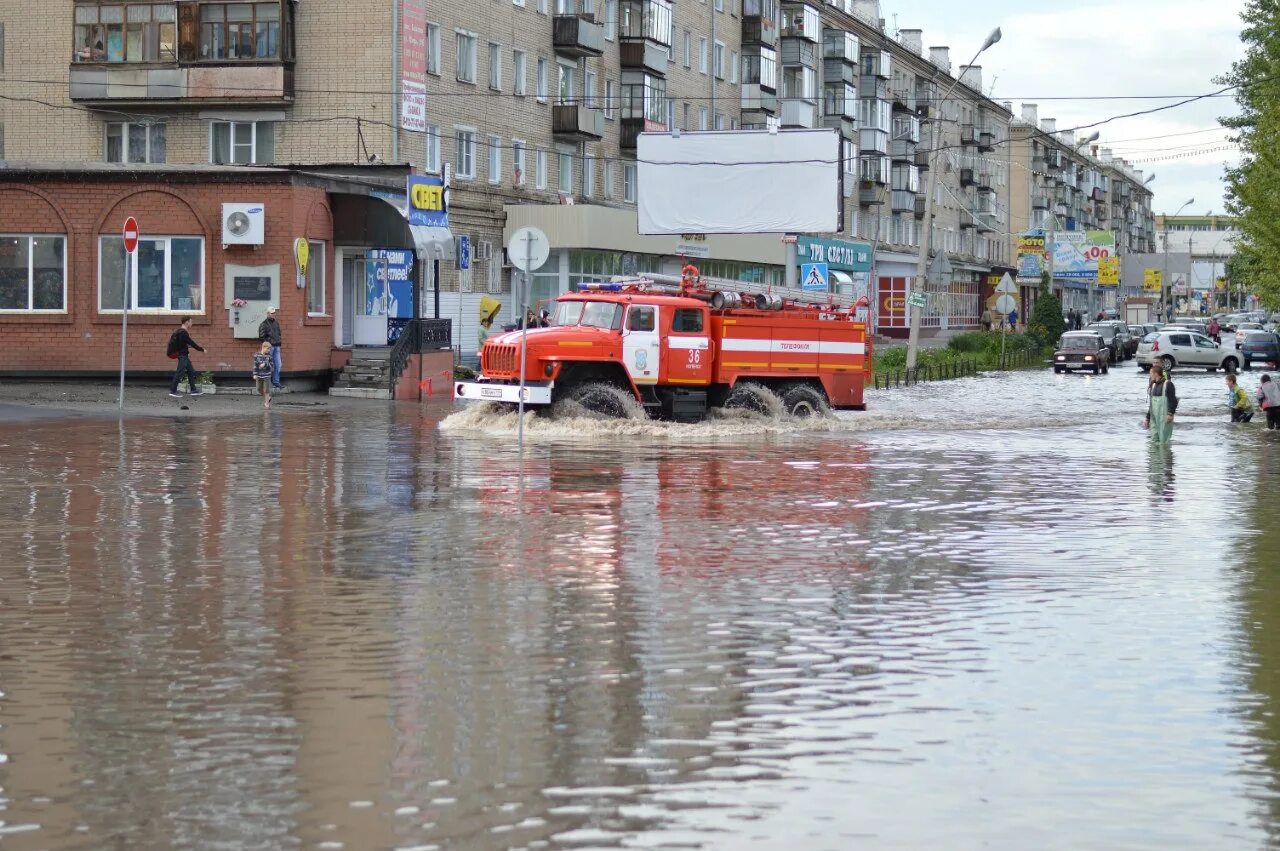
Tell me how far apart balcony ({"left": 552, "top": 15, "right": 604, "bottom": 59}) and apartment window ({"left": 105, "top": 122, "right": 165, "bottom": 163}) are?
1387cm

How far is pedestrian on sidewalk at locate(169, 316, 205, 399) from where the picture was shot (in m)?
34.2

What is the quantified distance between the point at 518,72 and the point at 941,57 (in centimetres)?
6110

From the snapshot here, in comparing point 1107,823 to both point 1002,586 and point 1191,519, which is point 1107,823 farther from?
point 1191,519

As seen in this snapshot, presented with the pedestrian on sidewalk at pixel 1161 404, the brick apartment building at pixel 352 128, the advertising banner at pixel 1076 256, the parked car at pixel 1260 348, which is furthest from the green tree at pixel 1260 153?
the advertising banner at pixel 1076 256

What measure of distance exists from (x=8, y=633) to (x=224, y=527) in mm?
5189

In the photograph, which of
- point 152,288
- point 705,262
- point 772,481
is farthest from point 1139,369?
point 772,481

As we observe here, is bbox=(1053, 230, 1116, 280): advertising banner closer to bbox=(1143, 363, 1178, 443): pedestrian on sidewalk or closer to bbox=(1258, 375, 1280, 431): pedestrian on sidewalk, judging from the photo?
bbox=(1258, 375, 1280, 431): pedestrian on sidewalk

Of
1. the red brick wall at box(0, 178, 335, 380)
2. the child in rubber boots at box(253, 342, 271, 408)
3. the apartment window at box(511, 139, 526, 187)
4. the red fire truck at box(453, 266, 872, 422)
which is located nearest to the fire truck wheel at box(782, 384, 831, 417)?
the red fire truck at box(453, 266, 872, 422)

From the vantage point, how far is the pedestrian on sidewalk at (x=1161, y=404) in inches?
1125

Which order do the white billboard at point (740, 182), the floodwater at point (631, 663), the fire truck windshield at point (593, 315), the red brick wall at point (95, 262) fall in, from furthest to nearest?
the white billboard at point (740, 182)
the red brick wall at point (95, 262)
the fire truck windshield at point (593, 315)
the floodwater at point (631, 663)

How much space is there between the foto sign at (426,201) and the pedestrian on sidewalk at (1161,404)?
1895cm

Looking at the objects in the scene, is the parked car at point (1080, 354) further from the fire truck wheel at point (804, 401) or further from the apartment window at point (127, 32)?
the fire truck wheel at point (804, 401)

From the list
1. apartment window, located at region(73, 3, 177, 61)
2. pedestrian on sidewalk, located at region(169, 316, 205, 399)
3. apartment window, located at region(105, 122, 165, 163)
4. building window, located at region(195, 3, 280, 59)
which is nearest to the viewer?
pedestrian on sidewalk, located at region(169, 316, 205, 399)

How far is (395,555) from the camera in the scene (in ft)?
45.5
